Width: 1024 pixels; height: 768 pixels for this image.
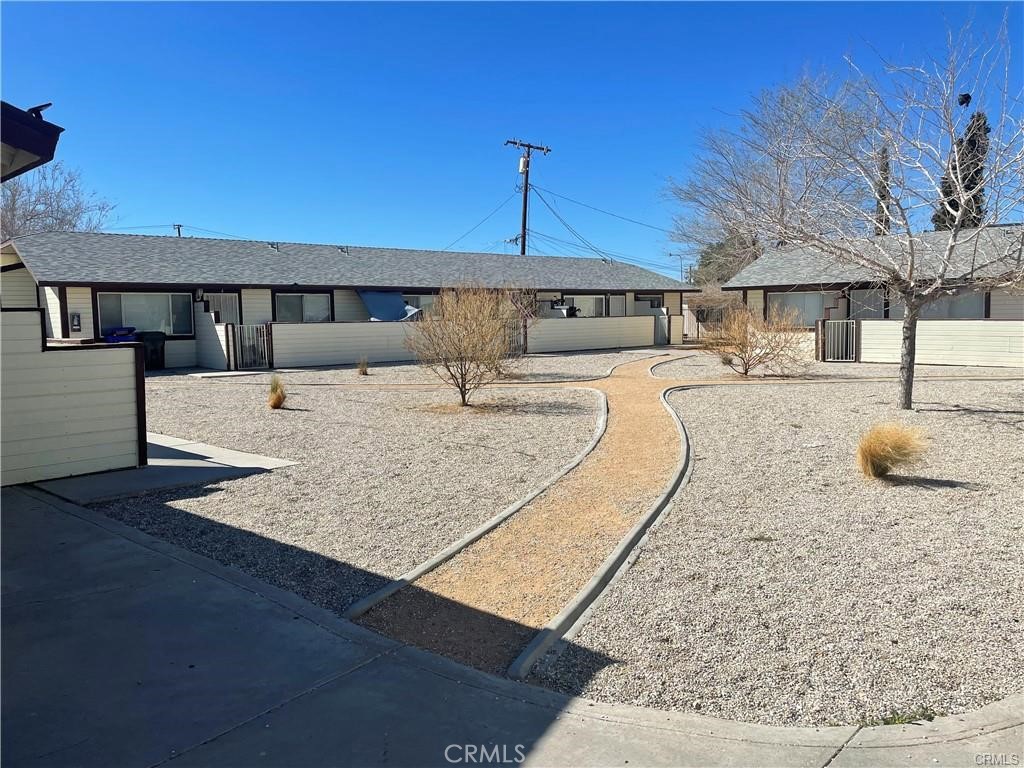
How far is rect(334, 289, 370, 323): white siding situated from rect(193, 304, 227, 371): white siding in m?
4.74

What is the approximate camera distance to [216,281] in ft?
76.8

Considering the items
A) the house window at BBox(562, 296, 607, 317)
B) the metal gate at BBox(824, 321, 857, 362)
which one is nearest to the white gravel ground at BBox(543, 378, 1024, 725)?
the metal gate at BBox(824, 321, 857, 362)

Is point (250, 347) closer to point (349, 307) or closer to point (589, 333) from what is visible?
point (349, 307)

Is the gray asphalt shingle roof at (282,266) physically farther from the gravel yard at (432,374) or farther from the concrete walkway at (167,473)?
the concrete walkway at (167,473)

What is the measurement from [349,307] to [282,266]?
260 cm

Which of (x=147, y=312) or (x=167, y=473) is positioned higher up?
(x=147, y=312)

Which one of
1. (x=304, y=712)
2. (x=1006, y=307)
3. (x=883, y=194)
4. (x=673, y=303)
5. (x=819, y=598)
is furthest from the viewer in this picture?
(x=673, y=303)

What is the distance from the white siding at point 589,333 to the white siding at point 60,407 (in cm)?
1806

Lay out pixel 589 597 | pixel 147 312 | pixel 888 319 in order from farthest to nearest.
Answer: pixel 888 319
pixel 147 312
pixel 589 597

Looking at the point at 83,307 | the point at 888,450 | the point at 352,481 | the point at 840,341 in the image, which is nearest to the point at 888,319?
the point at 840,341

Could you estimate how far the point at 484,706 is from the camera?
3.54 m

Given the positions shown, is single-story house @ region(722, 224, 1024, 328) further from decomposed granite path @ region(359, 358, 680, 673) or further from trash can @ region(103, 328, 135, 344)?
trash can @ region(103, 328, 135, 344)

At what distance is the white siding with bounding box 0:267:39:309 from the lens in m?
23.4

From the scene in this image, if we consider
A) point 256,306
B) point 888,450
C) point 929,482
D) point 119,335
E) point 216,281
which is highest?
point 216,281
